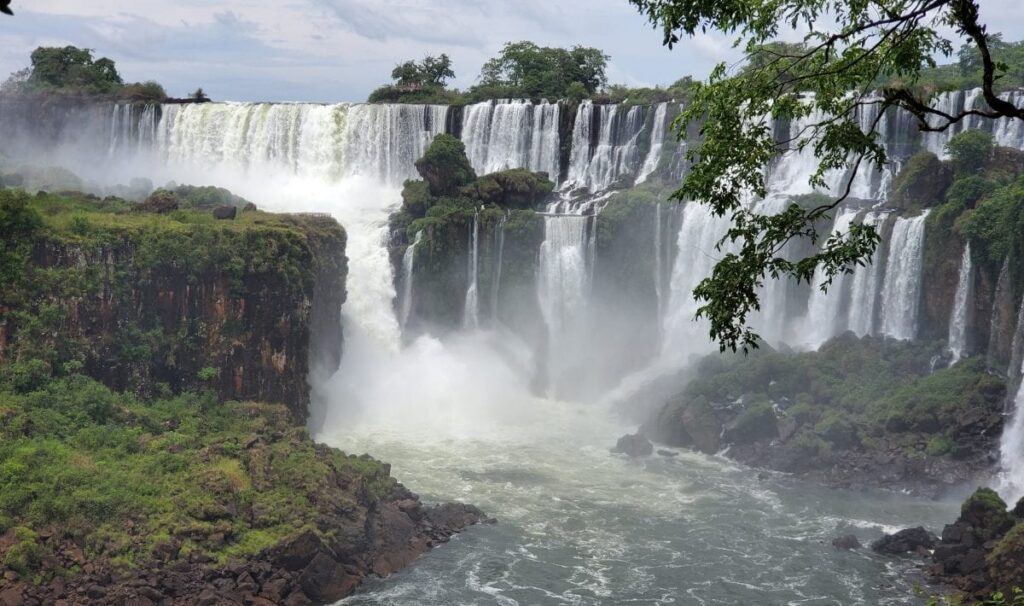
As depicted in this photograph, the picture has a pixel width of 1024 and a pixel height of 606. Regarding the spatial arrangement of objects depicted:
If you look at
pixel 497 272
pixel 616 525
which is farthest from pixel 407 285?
pixel 616 525

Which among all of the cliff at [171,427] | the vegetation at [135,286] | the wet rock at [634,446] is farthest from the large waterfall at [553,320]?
the vegetation at [135,286]

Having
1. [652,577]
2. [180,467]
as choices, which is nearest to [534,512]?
[652,577]

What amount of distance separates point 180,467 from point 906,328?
24.0 meters

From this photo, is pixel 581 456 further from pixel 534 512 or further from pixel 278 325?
pixel 278 325

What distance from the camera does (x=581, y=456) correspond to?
3425 centimetres

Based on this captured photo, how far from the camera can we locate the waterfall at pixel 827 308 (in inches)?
1543

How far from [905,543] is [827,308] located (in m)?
14.8

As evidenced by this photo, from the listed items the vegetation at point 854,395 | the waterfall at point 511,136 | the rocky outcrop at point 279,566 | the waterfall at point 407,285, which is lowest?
the rocky outcrop at point 279,566

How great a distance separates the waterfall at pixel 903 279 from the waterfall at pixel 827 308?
1.61 meters

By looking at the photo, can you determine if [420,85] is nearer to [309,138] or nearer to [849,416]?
[309,138]

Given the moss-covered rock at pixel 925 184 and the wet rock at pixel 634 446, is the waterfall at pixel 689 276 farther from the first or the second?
the wet rock at pixel 634 446

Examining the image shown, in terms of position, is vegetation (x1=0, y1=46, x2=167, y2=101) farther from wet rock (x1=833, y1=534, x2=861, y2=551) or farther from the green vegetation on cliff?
wet rock (x1=833, y1=534, x2=861, y2=551)

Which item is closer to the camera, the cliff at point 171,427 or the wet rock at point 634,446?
the cliff at point 171,427

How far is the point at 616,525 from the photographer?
2794 centimetres
